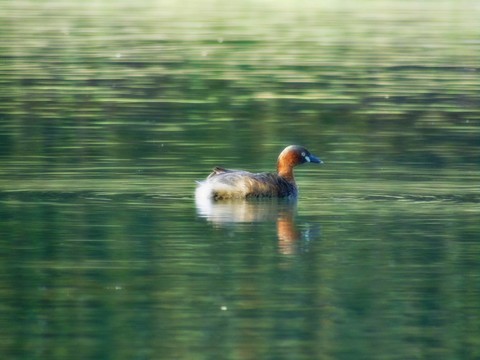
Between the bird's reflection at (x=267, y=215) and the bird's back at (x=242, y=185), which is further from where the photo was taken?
the bird's back at (x=242, y=185)

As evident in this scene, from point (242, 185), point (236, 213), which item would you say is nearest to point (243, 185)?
point (242, 185)

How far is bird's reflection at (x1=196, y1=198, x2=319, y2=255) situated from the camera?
1170 cm

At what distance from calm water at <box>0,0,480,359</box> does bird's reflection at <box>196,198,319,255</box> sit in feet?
0.09

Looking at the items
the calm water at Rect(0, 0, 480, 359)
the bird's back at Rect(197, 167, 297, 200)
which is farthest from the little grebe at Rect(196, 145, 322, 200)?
the calm water at Rect(0, 0, 480, 359)

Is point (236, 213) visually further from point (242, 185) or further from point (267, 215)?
point (242, 185)

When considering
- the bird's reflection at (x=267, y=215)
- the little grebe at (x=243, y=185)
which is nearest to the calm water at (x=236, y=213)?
the bird's reflection at (x=267, y=215)

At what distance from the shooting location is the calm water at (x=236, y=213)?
880cm

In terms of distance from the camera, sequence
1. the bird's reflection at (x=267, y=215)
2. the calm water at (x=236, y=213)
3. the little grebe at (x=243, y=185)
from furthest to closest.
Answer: the little grebe at (x=243, y=185) < the bird's reflection at (x=267, y=215) < the calm water at (x=236, y=213)

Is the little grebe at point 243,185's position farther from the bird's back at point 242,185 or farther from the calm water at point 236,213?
the calm water at point 236,213

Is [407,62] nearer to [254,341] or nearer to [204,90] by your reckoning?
[204,90]

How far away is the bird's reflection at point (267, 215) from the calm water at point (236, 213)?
3 cm

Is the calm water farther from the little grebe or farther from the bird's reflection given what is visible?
the little grebe

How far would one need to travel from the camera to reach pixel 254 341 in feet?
27.9

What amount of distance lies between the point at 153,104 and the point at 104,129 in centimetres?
363
